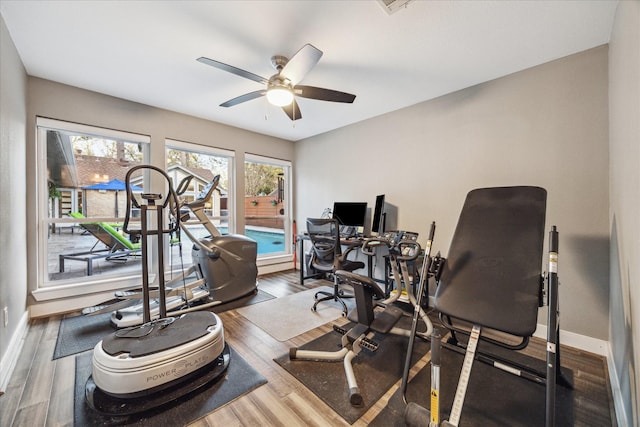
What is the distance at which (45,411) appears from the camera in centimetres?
150

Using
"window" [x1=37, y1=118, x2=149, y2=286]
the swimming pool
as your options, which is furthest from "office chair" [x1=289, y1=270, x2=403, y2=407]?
the swimming pool

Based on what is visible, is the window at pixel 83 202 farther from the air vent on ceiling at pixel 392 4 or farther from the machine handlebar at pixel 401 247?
the air vent on ceiling at pixel 392 4

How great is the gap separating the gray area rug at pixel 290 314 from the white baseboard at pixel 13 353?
168cm

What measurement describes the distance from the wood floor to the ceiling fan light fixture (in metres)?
2.18

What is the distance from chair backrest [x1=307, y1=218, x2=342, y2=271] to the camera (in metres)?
3.05

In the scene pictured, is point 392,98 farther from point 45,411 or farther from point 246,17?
point 45,411

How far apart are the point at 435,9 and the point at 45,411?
3505 mm

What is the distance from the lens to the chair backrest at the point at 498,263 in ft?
4.66

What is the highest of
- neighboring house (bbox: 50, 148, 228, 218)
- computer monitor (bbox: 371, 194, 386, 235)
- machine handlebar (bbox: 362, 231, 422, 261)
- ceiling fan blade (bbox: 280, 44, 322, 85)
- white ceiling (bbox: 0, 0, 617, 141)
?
white ceiling (bbox: 0, 0, 617, 141)

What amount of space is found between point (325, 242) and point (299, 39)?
6.76ft

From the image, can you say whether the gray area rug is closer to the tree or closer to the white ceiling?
the tree

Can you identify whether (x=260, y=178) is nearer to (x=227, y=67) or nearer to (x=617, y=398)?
(x=227, y=67)

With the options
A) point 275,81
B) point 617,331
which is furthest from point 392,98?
point 617,331

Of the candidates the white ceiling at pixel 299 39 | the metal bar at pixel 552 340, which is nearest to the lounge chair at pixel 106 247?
the white ceiling at pixel 299 39
